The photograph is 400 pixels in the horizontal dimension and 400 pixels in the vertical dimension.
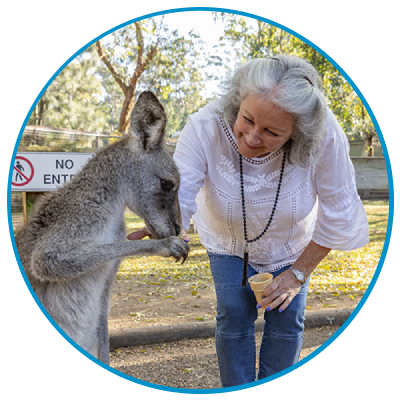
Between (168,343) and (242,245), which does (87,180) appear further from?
(168,343)

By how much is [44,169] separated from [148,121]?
1.41 m

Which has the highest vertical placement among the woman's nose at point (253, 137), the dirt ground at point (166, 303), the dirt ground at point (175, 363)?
the woman's nose at point (253, 137)

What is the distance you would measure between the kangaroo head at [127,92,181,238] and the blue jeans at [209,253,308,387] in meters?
0.44

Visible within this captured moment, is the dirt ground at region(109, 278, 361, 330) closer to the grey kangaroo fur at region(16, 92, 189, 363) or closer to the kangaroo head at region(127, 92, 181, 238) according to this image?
the grey kangaroo fur at region(16, 92, 189, 363)

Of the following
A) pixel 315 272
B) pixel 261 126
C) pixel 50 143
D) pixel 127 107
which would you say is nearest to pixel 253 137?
pixel 261 126

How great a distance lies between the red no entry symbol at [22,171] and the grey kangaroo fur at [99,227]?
1.18 metres

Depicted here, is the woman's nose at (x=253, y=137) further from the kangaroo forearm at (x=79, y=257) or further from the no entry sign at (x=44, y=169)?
the no entry sign at (x=44, y=169)

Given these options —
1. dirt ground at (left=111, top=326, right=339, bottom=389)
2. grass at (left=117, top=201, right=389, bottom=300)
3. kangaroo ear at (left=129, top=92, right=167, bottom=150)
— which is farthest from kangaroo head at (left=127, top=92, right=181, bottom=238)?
grass at (left=117, top=201, right=389, bottom=300)

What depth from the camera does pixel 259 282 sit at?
249 cm

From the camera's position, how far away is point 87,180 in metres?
2.54

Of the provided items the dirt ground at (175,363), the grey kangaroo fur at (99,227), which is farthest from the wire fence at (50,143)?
the dirt ground at (175,363)

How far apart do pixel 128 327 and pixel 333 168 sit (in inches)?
92.9

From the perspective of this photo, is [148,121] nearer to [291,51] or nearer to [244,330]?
[244,330]

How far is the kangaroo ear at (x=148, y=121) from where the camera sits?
2.39m
